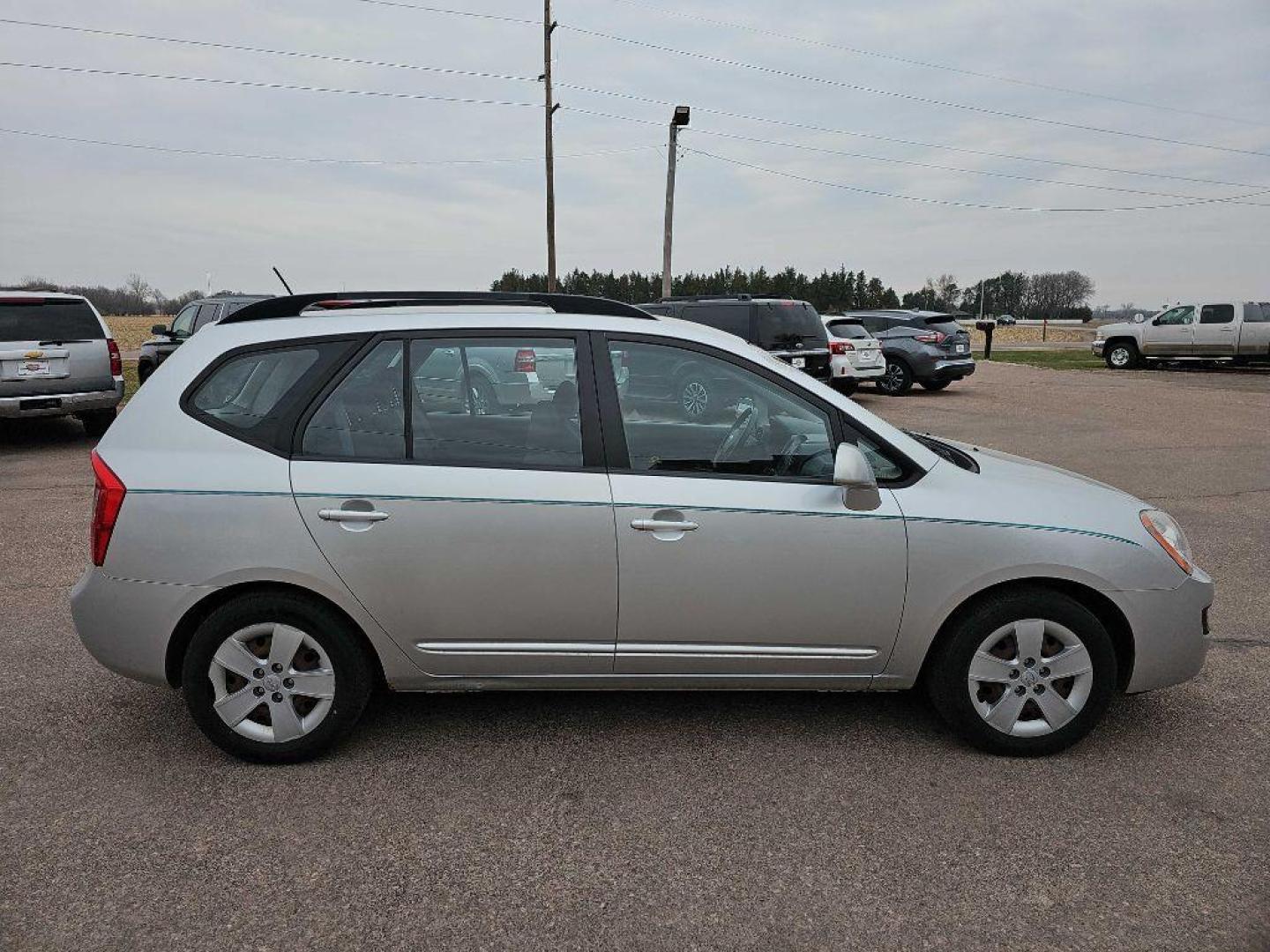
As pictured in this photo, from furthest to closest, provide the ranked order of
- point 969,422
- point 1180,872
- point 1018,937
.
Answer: point 969,422
point 1180,872
point 1018,937

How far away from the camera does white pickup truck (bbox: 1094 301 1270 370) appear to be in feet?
84.5

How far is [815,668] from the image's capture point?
3.60 metres

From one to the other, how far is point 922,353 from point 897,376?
28.1 inches

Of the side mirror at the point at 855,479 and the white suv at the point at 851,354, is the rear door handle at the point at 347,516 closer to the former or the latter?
the side mirror at the point at 855,479

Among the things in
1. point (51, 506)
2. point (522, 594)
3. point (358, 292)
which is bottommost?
point (51, 506)

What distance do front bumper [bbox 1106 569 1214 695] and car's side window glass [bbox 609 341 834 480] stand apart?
1257 millimetres

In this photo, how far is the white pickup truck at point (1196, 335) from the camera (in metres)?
25.8

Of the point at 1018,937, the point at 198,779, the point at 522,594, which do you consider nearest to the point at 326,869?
the point at 198,779

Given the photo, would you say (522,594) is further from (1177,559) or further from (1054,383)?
(1054,383)

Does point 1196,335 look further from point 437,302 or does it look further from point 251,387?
point 251,387

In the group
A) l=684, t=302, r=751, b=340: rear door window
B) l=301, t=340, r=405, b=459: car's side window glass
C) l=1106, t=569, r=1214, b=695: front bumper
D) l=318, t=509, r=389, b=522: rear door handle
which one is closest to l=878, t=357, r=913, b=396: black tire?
l=684, t=302, r=751, b=340: rear door window

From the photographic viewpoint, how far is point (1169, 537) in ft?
12.1

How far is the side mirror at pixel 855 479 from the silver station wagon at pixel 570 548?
11 mm

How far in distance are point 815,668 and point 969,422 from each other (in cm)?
1187
